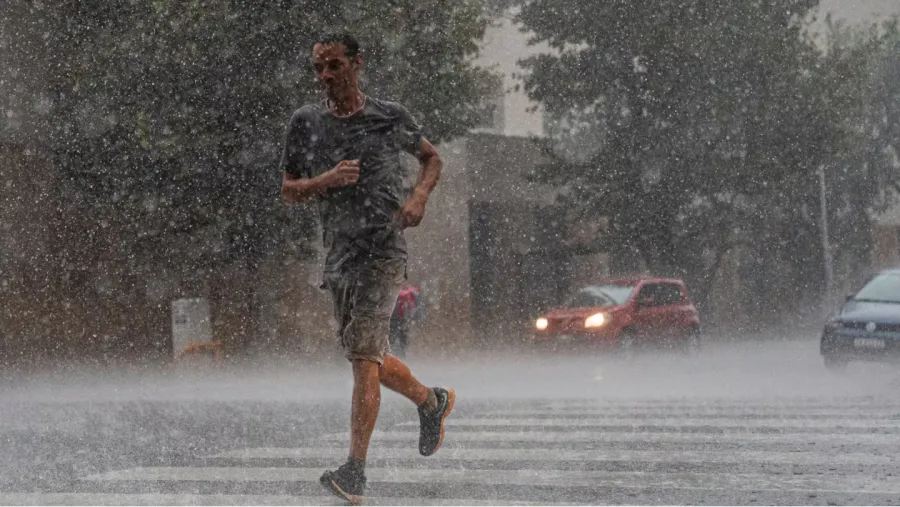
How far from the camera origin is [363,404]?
16.1 feet

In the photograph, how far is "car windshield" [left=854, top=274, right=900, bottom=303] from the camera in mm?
15266

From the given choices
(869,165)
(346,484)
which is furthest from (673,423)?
(869,165)

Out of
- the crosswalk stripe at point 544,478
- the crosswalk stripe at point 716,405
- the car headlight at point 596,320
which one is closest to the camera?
the crosswalk stripe at point 544,478

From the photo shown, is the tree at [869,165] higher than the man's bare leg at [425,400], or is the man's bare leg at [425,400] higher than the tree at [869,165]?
the tree at [869,165]

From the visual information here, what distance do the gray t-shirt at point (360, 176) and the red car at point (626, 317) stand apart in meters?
13.1

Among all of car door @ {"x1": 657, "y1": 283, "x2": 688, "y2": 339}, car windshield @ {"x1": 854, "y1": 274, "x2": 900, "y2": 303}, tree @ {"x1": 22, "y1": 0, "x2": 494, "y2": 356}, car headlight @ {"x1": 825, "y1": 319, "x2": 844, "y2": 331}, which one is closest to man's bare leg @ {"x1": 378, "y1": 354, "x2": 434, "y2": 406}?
tree @ {"x1": 22, "y1": 0, "x2": 494, "y2": 356}

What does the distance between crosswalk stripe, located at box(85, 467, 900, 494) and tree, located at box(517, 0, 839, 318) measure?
64.1 ft

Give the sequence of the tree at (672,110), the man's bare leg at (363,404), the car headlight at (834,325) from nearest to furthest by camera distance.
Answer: the man's bare leg at (363,404) → the car headlight at (834,325) → the tree at (672,110)

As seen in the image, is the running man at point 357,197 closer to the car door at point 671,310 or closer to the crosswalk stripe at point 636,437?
the crosswalk stripe at point 636,437

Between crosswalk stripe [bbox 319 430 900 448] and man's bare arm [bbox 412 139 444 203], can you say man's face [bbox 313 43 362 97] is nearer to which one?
man's bare arm [bbox 412 139 444 203]

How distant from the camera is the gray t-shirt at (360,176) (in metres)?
5.02

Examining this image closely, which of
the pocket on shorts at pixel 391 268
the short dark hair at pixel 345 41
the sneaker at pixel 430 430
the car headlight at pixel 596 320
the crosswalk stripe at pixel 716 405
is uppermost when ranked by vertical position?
the short dark hair at pixel 345 41

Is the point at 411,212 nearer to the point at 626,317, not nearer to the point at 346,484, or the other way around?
the point at 346,484

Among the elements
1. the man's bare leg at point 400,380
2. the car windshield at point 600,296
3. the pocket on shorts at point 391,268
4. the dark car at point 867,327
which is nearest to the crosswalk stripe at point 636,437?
the man's bare leg at point 400,380
